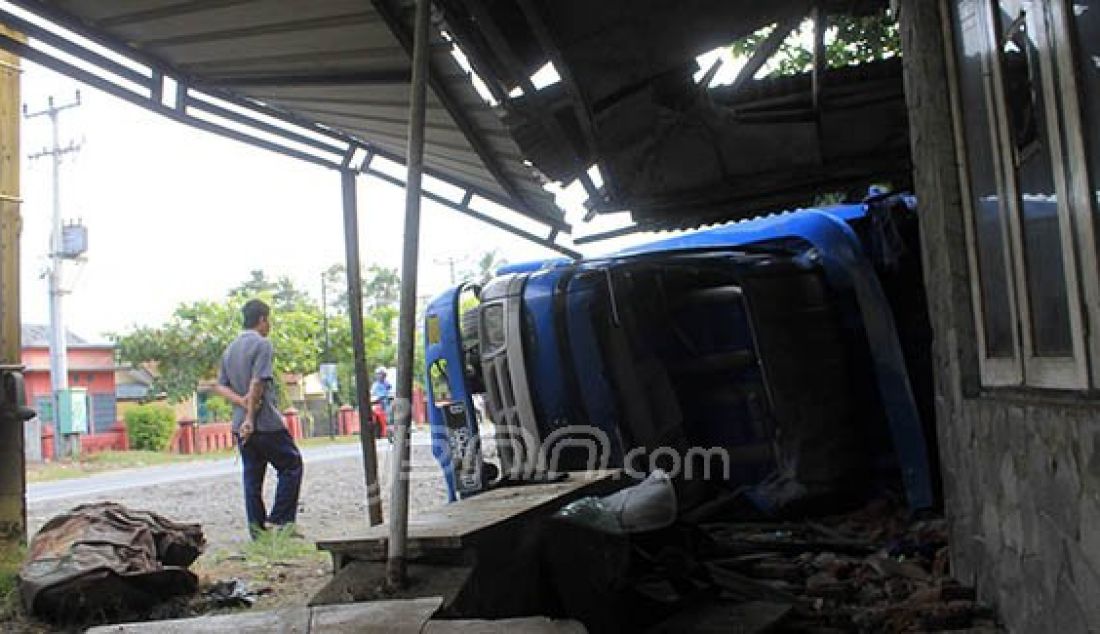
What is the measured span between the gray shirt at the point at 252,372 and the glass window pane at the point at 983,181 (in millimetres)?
4649

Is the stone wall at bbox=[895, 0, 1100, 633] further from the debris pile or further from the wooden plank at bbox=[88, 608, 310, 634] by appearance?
the wooden plank at bbox=[88, 608, 310, 634]

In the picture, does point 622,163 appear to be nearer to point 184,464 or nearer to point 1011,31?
point 1011,31

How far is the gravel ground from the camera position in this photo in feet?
24.4

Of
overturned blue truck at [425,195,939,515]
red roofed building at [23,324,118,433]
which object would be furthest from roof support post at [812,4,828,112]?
red roofed building at [23,324,118,433]

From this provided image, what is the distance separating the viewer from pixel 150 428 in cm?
2916

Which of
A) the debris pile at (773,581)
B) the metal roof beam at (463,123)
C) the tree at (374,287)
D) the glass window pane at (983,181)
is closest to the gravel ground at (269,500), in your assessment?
the metal roof beam at (463,123)


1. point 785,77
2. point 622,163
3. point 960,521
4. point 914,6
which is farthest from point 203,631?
point 785,77

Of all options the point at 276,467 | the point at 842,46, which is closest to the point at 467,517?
the point at 276,467

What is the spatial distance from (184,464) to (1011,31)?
22.7 m

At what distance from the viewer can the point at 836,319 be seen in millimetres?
4918

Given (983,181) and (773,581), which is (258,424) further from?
(983,181)

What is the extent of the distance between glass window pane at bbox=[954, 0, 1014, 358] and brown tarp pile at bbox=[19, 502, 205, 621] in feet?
12.1

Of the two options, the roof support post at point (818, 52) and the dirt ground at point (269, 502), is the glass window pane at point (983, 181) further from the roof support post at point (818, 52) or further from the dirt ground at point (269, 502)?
the roof support post at point (818, 52)

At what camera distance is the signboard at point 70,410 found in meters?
25.6
